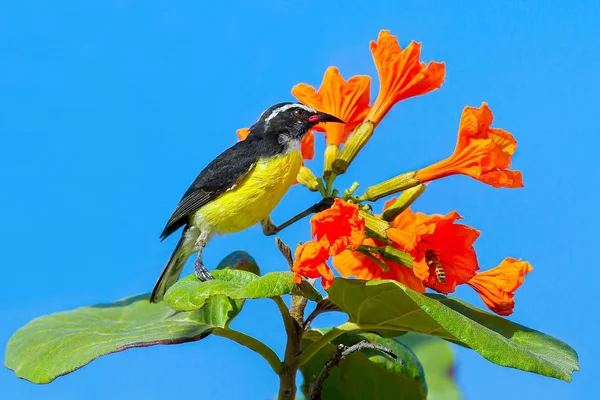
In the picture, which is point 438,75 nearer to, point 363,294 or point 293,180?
point 293,180

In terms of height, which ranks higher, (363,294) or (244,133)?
(244,133)

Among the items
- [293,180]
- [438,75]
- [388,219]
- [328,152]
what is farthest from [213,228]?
[438,75]

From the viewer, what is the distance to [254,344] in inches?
119

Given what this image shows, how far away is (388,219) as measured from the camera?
3.25m

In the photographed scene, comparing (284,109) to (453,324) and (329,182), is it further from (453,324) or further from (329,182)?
(453,324)

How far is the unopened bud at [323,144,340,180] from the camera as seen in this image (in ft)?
11.3

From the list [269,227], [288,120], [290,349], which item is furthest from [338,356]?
[288,120]

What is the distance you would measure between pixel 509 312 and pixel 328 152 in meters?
1.12

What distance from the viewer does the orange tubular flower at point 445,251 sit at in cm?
296

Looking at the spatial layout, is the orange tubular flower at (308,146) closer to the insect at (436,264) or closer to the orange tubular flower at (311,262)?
the insect at (436,264)

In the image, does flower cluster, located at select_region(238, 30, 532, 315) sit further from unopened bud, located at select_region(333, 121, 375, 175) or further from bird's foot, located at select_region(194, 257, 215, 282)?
bird's foot, located at select_region(194, 257, 215, 282)

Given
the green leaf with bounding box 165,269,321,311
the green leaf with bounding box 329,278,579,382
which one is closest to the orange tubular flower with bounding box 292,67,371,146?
the green leaf with bounding box 329,278,579,382

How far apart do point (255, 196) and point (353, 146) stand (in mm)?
630

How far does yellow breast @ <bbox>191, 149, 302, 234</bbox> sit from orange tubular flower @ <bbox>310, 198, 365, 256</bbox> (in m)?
1.06
